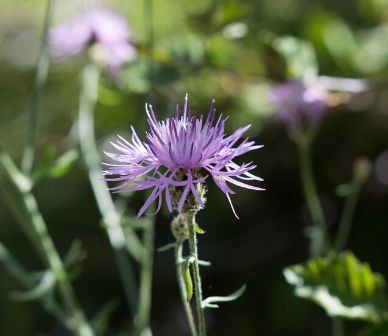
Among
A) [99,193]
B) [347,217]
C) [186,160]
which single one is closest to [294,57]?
[347,217]

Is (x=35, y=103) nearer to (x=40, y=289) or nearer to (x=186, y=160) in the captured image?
(x=40, y=289)

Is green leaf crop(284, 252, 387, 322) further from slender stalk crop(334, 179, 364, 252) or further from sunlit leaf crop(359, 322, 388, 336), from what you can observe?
slender stalk crop(334, 179, 364, 252)

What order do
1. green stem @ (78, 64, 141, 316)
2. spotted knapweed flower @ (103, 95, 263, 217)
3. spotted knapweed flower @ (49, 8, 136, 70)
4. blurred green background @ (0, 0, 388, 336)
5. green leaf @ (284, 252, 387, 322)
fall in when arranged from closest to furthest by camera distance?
spotted knapweed flower @ (103, 95, 263, 217) < green leaf @ (284, 252, 387, 322) < green stem @ (78, 64, 141, 316) < spotted knapweed flower @ (49, 8, 136, 70) < blurred green background @ (0, 0, 388, 336)

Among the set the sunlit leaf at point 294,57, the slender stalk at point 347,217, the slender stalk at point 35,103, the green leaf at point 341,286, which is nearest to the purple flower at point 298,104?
the sunlit leaf at point 294,57

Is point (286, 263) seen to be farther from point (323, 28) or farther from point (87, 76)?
point (87, 76)

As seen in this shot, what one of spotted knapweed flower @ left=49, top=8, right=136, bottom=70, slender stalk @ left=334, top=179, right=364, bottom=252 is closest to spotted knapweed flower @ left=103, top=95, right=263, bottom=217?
slender stalk @ left=334, top=179, right=364, bottom=252

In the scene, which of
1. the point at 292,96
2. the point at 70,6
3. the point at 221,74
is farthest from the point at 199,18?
the point at 70,6
